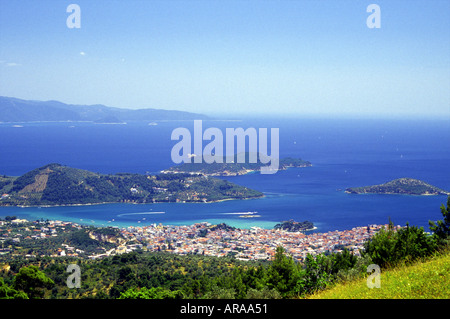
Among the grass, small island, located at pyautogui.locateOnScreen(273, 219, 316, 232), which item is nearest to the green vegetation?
the grass

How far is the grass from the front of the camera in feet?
12.6

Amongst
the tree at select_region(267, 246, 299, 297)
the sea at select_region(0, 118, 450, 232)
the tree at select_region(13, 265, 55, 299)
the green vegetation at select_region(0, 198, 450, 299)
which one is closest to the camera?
the green vegetation at select_region(0, 198, 450, 299)

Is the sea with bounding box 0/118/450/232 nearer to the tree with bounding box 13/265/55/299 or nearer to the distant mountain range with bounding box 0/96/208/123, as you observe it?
the tree with bounding box 13/265/55/299

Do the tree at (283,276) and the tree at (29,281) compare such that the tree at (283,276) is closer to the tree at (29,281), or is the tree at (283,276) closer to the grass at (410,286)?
the grass at (410,286)

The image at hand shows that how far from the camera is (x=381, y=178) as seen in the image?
2229 inches

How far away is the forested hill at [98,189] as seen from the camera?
44.5 meters

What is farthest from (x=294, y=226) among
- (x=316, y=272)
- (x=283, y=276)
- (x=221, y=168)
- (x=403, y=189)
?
(x=221, y=168)

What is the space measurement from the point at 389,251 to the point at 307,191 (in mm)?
42583

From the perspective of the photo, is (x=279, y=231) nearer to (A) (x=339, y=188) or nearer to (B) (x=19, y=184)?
(A) (x=339, y=188)

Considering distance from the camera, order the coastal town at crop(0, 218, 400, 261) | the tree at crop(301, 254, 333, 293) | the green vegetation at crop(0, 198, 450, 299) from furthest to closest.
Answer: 1. the coastal town at crop(0, 218, 400, 261)
2. the tree at crop(301, 254, 333, 293)
3. the green vegetation at crop(0, 198, 450, 299)

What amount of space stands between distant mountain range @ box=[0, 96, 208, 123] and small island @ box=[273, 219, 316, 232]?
13321 centimetres

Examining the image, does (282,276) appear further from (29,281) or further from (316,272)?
(29,281)

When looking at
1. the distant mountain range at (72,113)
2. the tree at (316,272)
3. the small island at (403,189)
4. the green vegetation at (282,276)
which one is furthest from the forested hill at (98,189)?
the distant mountain range at (72,113)

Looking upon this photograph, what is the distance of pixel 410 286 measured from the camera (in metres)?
4.06
